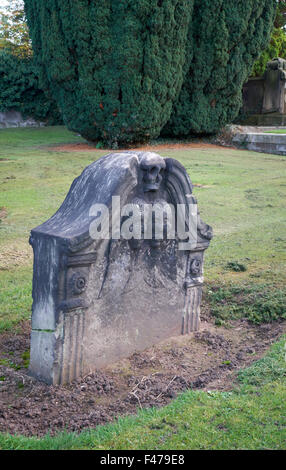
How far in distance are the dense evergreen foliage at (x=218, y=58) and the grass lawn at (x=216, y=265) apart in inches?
92.9

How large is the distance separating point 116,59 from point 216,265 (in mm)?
9512

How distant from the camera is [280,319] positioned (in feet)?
13.9

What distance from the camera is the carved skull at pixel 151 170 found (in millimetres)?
3348

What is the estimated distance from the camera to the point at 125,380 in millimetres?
3248

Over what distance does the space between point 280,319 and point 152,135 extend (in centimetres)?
1118

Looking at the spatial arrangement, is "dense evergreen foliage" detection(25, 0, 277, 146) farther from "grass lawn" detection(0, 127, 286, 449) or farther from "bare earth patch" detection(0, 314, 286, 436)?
"bare earth patch" detection(0, 314, 286, 436)

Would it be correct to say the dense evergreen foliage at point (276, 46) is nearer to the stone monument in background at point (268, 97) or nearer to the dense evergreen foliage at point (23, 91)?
the stone monument in background at point (268, 97)

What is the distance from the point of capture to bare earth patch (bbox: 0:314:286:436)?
277 cm

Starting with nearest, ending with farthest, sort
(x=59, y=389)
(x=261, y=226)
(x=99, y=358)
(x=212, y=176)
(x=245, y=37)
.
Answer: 1. (x=59, y=389)
2. (x=99, y=358)
3. (x=261, y=226)
4. (x=212, y=176)
5. (x=245, y=37)

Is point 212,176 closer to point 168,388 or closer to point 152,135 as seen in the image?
point 152,135

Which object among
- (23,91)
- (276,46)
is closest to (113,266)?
(23,91)

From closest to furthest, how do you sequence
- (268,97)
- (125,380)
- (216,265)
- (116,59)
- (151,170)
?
(125,380)
(151,170)
(216,265)
(116,59)
(268,97)

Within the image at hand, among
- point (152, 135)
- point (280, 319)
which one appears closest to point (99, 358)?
point (280, 319)

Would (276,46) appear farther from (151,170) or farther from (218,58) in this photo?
Answer: (151,170)
